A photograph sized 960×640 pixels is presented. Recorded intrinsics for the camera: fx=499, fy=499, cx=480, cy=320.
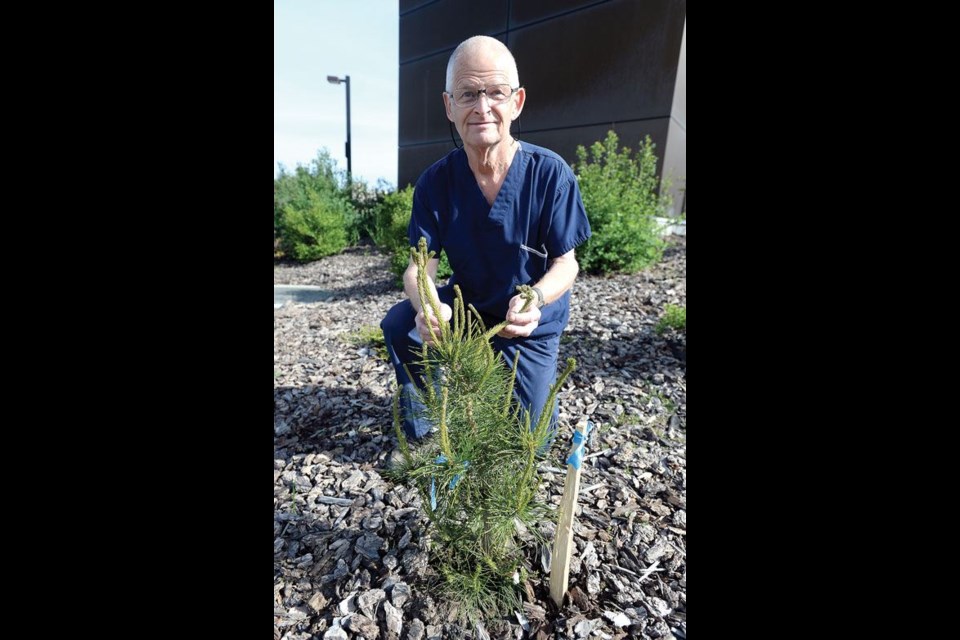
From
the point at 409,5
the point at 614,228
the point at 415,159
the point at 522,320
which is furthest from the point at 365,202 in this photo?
the point at 522,320

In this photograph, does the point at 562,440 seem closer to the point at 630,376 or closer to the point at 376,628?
the point at 630,376

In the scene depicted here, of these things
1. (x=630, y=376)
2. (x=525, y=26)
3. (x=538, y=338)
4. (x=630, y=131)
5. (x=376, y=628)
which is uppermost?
(x=525, y=26)

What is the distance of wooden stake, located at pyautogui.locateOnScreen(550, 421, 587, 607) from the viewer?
136cm

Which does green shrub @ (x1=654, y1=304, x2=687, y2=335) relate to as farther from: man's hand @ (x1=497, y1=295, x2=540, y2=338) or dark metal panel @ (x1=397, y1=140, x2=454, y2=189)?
dark metal panel @ (x1=397, y1=140, x2=454, y2=189)

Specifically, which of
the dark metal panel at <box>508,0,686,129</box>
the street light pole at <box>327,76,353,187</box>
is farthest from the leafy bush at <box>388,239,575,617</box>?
the street light pole at <box>327,76,353,187</box>

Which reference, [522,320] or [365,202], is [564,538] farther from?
[365,202]

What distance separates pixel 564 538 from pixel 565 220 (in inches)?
→ 49.1

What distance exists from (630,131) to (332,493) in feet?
23.6

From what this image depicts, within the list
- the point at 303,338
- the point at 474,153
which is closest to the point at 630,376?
the point at 474,153

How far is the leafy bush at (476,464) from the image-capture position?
1.27m

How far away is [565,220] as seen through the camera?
2.10m

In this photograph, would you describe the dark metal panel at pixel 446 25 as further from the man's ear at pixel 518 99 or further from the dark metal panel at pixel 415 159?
the man's ear at pixel 518 99

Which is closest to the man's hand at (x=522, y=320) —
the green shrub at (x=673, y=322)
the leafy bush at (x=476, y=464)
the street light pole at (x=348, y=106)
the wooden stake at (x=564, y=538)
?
the leafy bush at (x=476, y=464)

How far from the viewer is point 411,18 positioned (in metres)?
10.3
